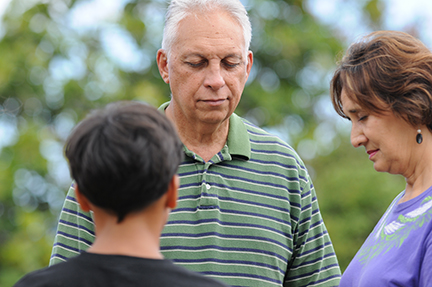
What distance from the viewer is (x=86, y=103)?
8852mm

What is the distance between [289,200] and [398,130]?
680 millimetres

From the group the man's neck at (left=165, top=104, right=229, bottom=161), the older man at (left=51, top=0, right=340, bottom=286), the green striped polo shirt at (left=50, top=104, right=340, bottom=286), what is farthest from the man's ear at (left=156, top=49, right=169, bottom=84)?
the green striped polo shirt at (left=50, top=104, right=340, bottom=286)

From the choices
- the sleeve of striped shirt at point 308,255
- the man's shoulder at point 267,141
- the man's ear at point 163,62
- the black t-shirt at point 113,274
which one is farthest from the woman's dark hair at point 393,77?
the black t-shirt at point 113,274

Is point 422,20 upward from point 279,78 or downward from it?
upward

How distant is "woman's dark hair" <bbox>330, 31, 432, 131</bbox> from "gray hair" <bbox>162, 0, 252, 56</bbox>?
2.11 feet

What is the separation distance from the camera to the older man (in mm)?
2373

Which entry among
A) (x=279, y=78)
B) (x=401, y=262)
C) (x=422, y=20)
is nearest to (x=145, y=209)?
(x=401, y=262)

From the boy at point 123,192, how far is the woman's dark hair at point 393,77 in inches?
40.8

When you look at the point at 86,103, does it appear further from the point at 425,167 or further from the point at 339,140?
the point at 425,167

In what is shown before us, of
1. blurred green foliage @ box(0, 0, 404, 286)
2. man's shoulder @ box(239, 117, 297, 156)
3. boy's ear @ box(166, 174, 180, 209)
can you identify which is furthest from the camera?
blurred green foliage @ box(0, 0, 404, 286)

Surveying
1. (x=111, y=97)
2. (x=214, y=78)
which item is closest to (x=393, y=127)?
(x=214, y=78)

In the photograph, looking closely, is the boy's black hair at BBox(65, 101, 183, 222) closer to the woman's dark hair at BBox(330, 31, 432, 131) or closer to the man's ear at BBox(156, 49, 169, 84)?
the woman's dark hair at BBox(330, 31, 432, 131)

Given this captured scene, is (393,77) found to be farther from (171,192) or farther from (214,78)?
(171,192)

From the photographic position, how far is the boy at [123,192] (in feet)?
4.53
